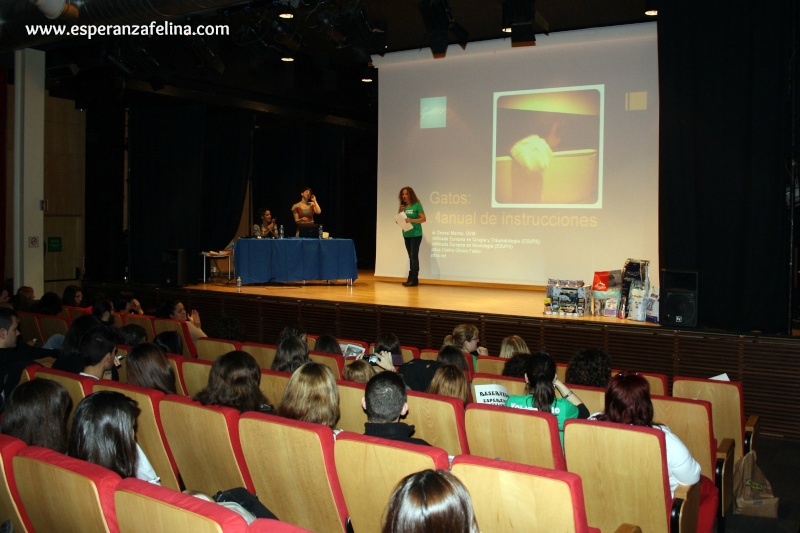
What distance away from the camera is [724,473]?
353 cm

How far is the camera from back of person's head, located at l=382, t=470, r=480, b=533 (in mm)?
1468

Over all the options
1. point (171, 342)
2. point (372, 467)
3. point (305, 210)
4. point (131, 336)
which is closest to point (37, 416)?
point (372, 467)

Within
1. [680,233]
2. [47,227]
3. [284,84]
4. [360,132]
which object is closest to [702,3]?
[680,233]

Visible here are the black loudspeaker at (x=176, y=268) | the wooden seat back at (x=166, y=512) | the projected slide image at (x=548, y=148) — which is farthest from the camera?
the black loudspeaker at (x=176, y=268)

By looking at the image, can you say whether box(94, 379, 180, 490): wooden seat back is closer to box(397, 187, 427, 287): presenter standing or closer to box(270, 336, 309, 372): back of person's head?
box(270, 336, 309, 372): back of person's head

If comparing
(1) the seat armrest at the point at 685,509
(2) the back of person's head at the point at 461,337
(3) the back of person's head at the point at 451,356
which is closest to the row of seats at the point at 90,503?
(1) the seat armrest at the point at 685,509

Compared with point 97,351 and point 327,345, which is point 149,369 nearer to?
point 97,351

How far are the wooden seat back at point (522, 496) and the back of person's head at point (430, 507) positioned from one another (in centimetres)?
53

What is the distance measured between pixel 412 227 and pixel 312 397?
23.9ft

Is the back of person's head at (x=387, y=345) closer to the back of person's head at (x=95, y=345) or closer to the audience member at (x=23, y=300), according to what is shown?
the back of person's head at (x=95, y=345)

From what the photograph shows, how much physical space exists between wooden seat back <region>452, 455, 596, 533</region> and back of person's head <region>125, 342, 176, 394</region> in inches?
78.8

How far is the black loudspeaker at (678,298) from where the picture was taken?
6.31 m

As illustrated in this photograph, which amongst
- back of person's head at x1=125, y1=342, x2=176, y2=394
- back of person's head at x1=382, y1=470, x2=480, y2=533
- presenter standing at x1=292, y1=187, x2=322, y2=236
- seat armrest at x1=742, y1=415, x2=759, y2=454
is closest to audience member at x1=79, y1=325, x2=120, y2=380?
back of person's head at x1=125, y1=342, x2=176, y2=394

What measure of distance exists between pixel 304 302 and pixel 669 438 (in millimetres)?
5927
